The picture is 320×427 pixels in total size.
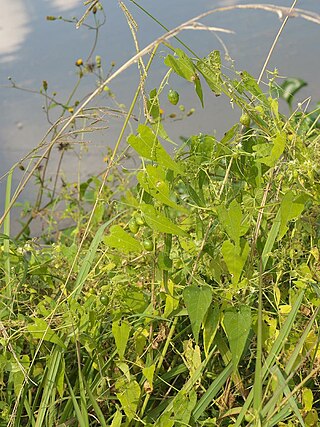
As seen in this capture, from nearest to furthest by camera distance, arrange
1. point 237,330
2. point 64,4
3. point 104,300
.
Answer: point 237,330 → point 104,300 → point 64,4

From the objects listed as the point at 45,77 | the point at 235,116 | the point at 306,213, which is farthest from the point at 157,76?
the point at 306,213

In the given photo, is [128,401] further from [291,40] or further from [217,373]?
[291,40]

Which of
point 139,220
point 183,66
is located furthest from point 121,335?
point 183,66

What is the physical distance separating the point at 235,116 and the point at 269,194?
1757 mm

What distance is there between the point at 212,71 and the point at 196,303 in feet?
1.11

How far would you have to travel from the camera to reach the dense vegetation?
0.98 meters

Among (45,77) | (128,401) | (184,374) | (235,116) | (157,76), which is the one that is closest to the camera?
(128,401)

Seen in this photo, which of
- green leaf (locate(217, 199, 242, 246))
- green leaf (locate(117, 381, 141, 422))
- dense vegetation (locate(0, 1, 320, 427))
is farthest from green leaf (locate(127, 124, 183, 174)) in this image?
green leaf (locate(117, 381, 141, 422))

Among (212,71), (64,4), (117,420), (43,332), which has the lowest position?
(117,420)

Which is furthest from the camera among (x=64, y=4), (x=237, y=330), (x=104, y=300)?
(x=64, y=4)

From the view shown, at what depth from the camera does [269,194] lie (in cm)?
110

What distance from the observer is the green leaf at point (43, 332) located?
1047 mm

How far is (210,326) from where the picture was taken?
3.28 ft

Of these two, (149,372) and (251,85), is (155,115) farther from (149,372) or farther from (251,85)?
(149,372)
